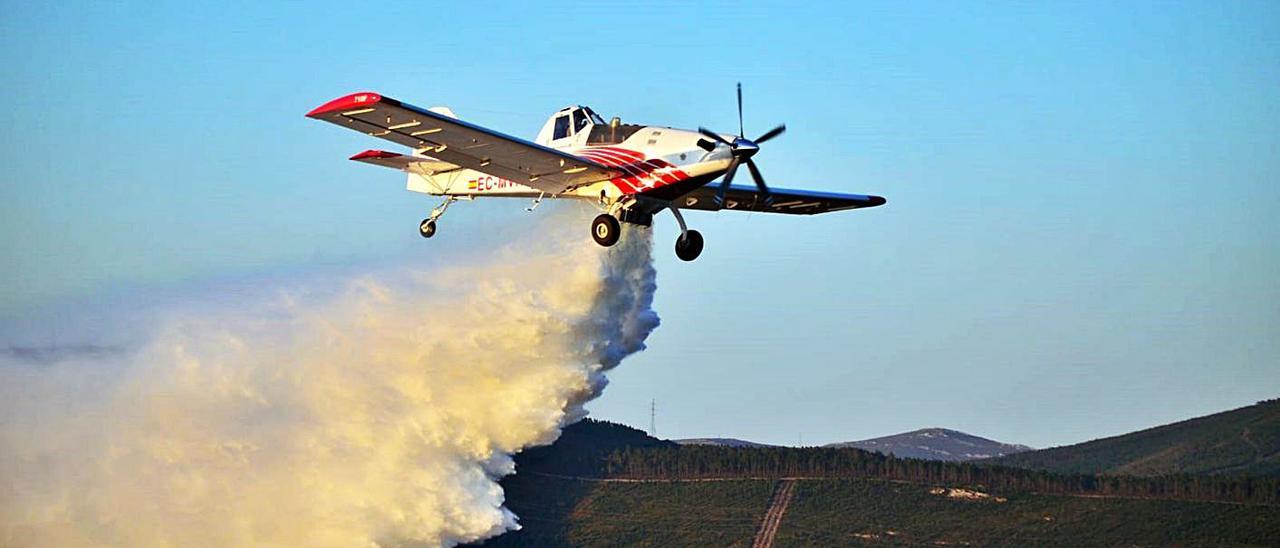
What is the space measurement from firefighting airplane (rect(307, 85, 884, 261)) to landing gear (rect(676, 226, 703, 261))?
24 millimetres

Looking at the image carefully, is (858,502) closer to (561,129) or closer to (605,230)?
(561,129)

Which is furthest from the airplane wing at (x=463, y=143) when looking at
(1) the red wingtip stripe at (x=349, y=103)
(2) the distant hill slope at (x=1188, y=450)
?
(2) the distant hill slope at (x=1188, y=450)

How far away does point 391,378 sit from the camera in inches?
1929

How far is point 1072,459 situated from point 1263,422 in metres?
19.2

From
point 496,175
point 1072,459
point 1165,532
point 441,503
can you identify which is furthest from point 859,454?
point 496,175

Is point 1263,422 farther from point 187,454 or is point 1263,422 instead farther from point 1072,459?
point 187,454

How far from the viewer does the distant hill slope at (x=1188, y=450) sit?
16038 cm

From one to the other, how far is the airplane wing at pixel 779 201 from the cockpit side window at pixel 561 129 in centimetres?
319

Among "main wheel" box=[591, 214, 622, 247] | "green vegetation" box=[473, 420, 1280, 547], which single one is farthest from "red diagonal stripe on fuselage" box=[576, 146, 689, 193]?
"green vegetation" box=[473, 420, 1280, 547]

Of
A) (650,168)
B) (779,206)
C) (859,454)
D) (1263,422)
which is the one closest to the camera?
(650,168)

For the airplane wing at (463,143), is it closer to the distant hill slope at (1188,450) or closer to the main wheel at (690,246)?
the main wheel at (690,246)

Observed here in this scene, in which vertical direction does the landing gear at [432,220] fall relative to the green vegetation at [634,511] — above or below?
above

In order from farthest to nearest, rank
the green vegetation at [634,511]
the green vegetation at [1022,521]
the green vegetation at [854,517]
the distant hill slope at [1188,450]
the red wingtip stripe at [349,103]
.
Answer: the distant hill slope at [1188,450]
the green vegetation at [634,511]
the green vegetation at [854,517]
the green vegetation at [1022,521]
the red wingtip stripe at [349,103]

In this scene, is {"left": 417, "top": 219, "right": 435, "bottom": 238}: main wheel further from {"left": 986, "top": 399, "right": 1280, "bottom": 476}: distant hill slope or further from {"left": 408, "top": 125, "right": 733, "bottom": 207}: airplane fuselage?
{"left": 986, "top": 399, "right": 1280, "bottom": 476}: distant hill slope
